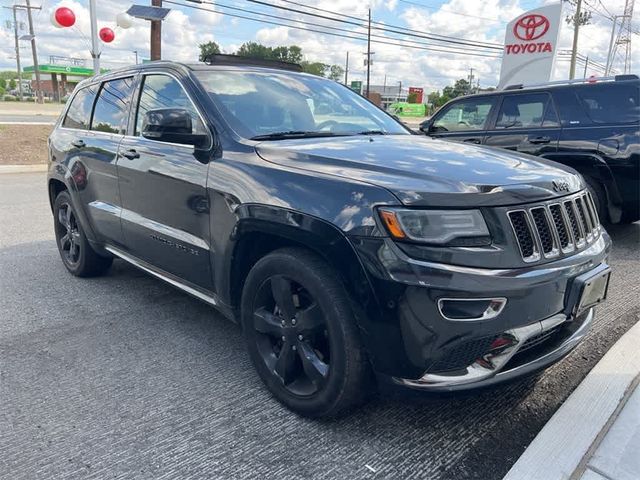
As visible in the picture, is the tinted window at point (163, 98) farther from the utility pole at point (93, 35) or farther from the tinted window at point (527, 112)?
the utility pole at point (93, 35)

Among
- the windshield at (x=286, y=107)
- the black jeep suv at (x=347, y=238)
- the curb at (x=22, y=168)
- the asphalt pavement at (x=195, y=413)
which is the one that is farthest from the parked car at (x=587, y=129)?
the curb at (x=22, y=168)

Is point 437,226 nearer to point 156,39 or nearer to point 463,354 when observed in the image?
point 463,354

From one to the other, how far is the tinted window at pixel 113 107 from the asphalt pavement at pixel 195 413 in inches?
55.9

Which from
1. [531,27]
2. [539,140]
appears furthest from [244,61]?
[531,27]

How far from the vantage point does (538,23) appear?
1845 centimetres

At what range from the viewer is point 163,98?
137 inches

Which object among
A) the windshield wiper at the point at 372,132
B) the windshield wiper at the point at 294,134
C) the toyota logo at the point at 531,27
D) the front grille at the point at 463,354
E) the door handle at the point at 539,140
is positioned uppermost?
the toyota logo at the point at 531,27

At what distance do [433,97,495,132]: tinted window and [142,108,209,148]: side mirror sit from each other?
521 cm

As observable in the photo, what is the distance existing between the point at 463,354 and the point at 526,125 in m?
5.34

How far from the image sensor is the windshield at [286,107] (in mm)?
3113

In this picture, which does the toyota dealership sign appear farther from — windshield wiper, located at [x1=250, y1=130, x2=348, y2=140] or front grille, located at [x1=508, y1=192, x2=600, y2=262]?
front grille, located at [x1=508, y1=192, x2=600, y2=262]

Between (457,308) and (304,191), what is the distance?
85 cm

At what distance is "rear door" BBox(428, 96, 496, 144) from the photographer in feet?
23.5

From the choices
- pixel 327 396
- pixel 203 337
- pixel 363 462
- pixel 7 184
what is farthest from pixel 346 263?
pixel 7 184
